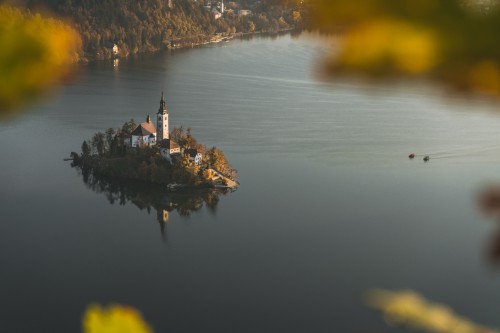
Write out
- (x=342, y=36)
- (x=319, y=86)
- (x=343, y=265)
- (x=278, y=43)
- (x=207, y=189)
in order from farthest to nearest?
(x=278, y=43), (x=319, y=86), (x=207, y=189), (x=343, y=265), (x=342, y=36)

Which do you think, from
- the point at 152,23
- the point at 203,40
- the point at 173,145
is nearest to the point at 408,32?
the point at 173,145

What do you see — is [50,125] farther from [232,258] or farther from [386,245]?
[386,245]

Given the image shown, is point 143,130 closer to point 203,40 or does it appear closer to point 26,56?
point 26,56

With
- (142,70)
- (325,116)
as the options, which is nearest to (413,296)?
(325,116)

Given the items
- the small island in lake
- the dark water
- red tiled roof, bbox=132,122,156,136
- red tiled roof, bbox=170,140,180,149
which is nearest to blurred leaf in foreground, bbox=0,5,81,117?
the dark water

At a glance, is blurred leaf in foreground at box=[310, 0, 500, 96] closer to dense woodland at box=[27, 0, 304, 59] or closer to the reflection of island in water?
the reflection of island in water

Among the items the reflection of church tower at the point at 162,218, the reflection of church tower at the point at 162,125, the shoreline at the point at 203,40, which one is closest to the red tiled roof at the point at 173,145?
the reflection of church tower at the point at 162,125

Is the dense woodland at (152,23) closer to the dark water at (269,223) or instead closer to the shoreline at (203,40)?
the shoreline at (203,40)

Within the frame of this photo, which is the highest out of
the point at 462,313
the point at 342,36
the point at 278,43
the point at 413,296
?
the point at 342,36
